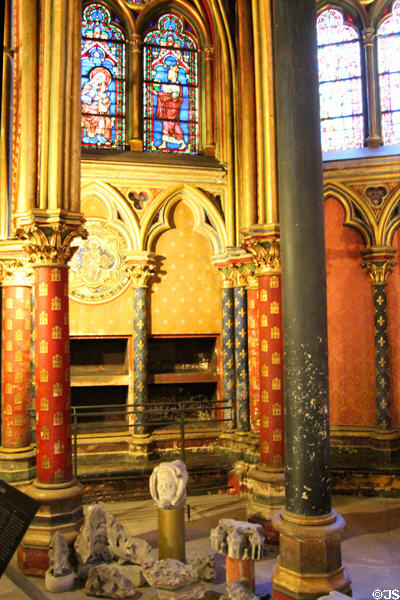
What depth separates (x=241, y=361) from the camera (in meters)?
9.77

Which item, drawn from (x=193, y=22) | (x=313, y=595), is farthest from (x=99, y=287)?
(x=313, y=595)

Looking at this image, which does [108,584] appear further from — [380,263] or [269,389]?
[380,263]

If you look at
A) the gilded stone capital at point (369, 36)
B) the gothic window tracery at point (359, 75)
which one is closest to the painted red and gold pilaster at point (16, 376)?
the gothic window tracery at point (359, 75)

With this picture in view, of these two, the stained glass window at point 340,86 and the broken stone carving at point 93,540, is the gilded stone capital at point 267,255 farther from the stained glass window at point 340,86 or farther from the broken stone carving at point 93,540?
the stained glass window at point 340,86

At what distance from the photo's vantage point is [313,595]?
178 inches

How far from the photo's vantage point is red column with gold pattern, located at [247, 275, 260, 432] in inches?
366

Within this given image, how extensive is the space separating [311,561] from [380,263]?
593cm

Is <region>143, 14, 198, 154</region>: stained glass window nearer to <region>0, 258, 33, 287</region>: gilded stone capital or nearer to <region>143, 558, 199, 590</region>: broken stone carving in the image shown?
<region>0, 258, 33, 287</region>: gilded stone capital

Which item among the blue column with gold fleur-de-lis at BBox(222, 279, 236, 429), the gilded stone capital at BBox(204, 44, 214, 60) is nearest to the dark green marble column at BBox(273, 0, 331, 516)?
the blue column with gold fleur-de-lis at BBox(222, 279, 236, 429)

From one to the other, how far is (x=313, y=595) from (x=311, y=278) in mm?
2476

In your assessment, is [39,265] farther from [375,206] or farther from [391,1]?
[391,1]

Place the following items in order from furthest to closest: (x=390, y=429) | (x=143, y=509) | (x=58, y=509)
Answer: (x=390, y=429) < (x=143, y=509) < (x=58, y=509)

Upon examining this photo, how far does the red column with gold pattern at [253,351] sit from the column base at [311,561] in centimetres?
447

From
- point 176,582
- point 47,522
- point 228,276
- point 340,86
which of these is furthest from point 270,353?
point 340,86
